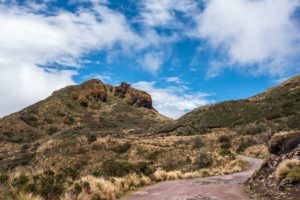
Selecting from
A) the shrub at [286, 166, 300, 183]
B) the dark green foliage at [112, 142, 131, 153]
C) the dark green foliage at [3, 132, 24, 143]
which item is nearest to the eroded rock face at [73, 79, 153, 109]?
the dark green foliage at [3, 132, 24, 143]

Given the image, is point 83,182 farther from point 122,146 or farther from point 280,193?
point 122,146

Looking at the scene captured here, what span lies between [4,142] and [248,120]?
6232cm

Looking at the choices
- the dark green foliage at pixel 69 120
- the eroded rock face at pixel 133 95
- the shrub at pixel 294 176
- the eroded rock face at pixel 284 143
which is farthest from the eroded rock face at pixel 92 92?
the shrub at pixel 294 176

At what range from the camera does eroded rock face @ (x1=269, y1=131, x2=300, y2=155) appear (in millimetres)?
18781

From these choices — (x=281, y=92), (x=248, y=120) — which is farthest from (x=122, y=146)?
(x=281, y=92)

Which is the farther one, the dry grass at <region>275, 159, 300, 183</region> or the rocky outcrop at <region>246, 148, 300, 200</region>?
the dry grass at <region>275, 159, 300, 183</region>

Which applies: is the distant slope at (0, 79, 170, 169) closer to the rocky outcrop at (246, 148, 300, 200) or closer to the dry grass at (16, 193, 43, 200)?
the rocky outcrop at (246, 148, 300, 200)

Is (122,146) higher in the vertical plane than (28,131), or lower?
lower

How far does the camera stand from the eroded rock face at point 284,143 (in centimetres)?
1878

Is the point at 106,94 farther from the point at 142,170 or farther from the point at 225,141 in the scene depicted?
the point at 142,170

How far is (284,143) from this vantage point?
19812 millimetres

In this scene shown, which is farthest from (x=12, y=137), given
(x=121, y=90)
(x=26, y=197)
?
(x=26, y=197)

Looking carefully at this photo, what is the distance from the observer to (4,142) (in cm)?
9794

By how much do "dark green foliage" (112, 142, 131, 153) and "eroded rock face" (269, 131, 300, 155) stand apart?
1271 inches
